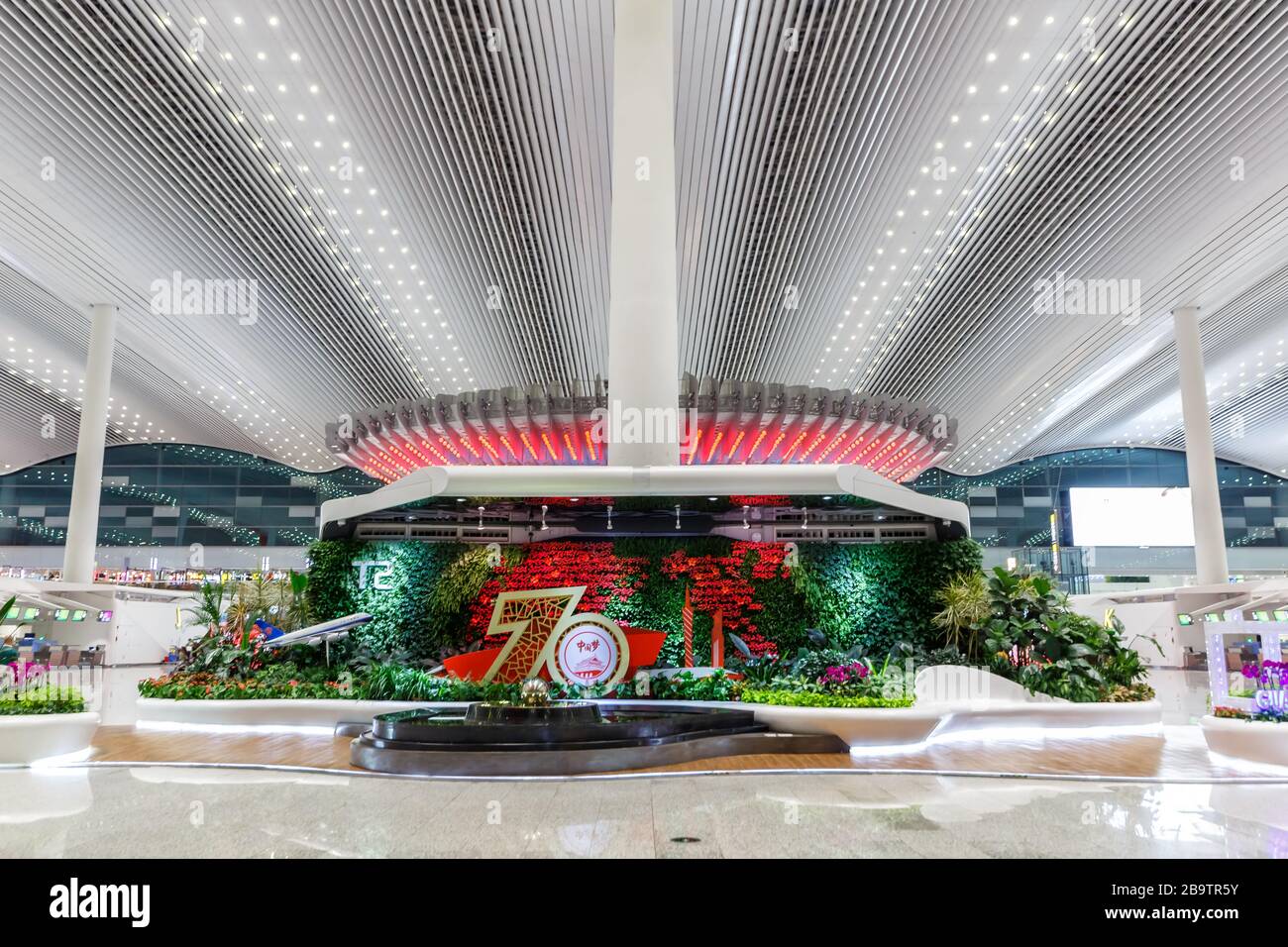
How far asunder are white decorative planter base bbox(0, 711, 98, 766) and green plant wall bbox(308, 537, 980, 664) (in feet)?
18.3

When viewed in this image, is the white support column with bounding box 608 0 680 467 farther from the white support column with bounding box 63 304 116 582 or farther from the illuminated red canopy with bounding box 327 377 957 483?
the white support column with bounding box 63 304 116 582

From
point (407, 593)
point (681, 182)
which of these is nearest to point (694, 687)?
point (407, 593)

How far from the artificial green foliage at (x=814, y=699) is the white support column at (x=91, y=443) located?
65.3 feet

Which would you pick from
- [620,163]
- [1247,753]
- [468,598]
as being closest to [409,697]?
[468,598]

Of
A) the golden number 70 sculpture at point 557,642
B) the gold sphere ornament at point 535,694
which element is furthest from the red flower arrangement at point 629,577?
the gold sphere ornament at point 535,694

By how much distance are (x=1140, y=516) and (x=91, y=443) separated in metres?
43.9

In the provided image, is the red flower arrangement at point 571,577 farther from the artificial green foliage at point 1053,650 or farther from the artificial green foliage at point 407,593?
the artificial green foliage at point 1053,650

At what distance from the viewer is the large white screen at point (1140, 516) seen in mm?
41375

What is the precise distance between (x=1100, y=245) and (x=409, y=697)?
18.7m

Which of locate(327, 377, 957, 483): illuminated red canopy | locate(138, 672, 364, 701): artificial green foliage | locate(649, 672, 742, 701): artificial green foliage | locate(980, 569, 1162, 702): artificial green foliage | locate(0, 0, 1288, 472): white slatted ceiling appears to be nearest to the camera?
locate(649, 672, 742, 701): artificial green foliage

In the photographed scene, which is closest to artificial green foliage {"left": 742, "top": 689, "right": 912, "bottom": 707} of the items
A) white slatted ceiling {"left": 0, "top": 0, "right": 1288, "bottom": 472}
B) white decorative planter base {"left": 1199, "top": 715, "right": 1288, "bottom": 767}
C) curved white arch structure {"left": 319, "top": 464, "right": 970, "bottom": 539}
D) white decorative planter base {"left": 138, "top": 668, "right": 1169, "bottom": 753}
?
white decorative planter base {"left": 138, "top": 668, "right": 1169, "bottom": 753}

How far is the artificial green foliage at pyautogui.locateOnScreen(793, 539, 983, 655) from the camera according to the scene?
14695 millimetres

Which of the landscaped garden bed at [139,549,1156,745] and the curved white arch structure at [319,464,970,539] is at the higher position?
the curved white arch structure at [319,464,970,539]
